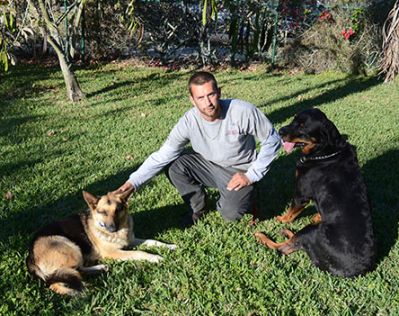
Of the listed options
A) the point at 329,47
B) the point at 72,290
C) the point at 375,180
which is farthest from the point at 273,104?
the point at 72,290

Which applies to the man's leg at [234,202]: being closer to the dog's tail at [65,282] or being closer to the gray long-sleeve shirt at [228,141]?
the gray long-sleeve shirt at [228,141]

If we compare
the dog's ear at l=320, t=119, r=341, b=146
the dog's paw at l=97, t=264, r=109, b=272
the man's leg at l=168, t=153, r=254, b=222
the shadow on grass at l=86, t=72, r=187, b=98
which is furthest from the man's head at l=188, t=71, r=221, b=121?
the shadow on grass at l=86, t=72, r=187, b=98

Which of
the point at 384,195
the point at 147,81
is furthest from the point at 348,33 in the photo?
the point at 384,195

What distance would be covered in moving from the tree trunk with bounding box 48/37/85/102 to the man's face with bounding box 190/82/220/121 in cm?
571

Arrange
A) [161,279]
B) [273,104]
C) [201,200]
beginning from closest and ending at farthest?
[161,279] < [201,200] < [273,104]

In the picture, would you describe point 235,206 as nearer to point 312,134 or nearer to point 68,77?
point 312,134

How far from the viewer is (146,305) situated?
119 inches

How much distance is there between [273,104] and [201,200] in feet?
16.6

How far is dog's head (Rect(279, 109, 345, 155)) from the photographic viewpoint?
3.90m

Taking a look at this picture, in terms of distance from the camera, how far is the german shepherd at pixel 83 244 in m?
3.07

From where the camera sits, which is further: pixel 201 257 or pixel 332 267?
pixel 201 257

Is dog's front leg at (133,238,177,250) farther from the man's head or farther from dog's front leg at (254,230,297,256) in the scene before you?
the man's head

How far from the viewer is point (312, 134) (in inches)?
157

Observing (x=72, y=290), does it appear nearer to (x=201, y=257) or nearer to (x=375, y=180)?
(x=201, y=257)
